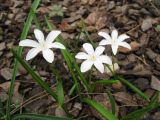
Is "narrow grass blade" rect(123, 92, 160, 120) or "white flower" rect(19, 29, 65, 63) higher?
"white flower" rect(19, 29, 65, 63)

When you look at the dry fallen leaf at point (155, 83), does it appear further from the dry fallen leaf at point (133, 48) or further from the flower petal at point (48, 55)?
the flower petal at point (48, 55)

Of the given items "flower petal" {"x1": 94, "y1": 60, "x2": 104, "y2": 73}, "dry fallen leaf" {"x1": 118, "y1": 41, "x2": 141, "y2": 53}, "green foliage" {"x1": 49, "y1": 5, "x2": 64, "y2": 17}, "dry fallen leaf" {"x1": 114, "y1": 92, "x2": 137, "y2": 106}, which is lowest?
"dry fallen leaf" {"x1": 114, "y1": 92, "x2": 137, "y2": 106}

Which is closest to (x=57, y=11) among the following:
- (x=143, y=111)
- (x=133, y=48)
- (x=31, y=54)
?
(x=133, y=48)

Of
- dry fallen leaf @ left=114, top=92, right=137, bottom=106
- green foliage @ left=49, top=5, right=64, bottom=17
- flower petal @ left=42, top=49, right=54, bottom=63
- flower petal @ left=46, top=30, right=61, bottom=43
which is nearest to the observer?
flower petal @ left=42, top=49, right=54, bottom=63

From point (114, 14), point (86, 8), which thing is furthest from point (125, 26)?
point (86, 8)

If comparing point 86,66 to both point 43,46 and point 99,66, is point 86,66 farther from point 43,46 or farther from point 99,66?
point 43,46

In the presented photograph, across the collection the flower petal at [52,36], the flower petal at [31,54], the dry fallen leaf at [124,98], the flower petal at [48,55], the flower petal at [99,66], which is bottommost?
the dry fallen leaf at [124,98]

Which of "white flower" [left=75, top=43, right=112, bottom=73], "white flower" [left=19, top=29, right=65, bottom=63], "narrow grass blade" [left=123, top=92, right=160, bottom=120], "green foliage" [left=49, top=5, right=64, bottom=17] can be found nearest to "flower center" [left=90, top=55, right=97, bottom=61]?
"white flower" [left=75, top=43, right=112, bottom=73]

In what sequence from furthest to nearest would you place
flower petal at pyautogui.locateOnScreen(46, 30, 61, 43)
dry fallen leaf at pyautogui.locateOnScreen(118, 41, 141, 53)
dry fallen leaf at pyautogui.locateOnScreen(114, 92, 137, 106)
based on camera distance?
dry fallen leaf at pyautogui.locateOnScreen(118, 41, 141, 53) < dry fallen leaf at pyautogui.locateOnScreen(114, 92, 137, 106) < flower petal at pyautogui.locateOnScreen(46, 30, 61, 43)

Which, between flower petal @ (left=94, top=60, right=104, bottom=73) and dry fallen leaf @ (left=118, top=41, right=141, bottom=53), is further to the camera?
dry fallen leaf @ (left=118, top=41, right=141, bottom=53)

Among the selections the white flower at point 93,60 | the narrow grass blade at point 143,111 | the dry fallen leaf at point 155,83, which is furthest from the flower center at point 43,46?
the dry fallen leaf at point 155,83

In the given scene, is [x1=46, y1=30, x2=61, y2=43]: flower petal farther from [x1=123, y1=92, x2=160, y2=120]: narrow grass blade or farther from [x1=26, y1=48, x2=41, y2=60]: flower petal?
[x1=123, y1=92, x2=160, y2=120]: narrow grass blade

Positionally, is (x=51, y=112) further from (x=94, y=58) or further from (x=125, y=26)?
(x=125, y=26)
